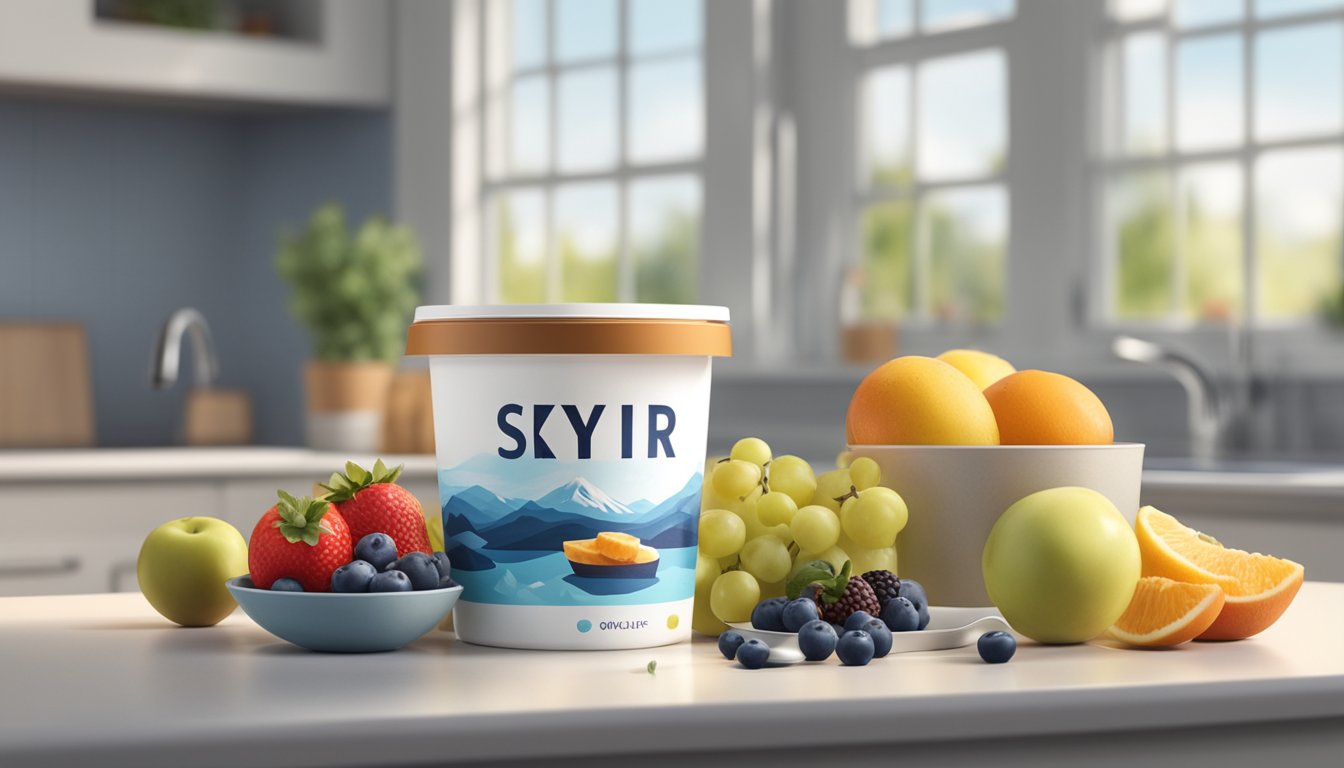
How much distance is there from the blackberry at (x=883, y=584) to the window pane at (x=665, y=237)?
3.00m

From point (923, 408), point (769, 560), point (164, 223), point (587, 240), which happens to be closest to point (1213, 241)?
point (587, 240)

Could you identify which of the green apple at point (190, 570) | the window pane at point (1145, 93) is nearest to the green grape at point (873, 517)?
the green apple at point (190, 570)

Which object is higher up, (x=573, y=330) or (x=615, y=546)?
(x=573, y=330)

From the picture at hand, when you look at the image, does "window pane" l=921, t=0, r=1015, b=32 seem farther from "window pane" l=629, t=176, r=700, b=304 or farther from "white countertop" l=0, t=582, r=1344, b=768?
"white countertop" l=0, t=582, r=1344, b=768

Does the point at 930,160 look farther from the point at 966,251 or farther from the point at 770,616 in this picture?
the point at 770,616

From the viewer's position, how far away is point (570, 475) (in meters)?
0.89

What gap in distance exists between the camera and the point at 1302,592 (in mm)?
1194

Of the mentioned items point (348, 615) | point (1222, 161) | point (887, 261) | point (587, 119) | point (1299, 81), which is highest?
point (587, 119)

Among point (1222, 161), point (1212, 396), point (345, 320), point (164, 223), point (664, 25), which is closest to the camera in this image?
point (1212, 396)

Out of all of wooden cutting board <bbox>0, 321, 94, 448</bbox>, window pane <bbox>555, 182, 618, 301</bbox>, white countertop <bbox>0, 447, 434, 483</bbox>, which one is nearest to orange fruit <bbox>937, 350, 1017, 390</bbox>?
white countertop <bbox>0, 447, 434, 483</bbox>

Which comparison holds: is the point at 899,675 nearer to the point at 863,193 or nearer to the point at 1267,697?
the point at 1267,697

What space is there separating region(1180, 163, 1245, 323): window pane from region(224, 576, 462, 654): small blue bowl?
2.47 meters

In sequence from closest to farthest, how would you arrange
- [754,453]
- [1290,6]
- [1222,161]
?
1. [754,453]
2. [1290,6]
3. [1222,161]

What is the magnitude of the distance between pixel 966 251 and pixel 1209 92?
0.61 metres
